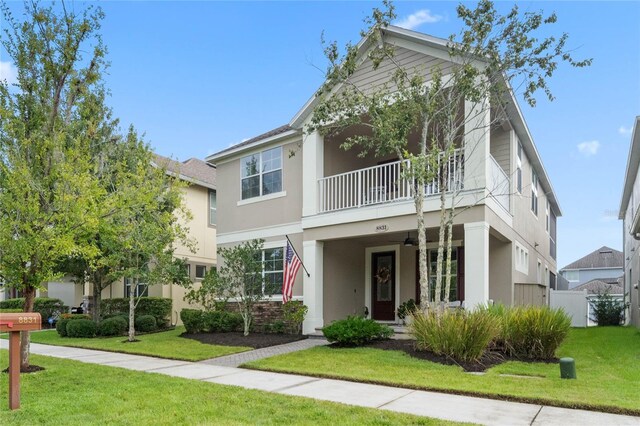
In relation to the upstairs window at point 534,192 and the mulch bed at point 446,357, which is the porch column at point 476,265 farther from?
the upstairs window at point 534,192

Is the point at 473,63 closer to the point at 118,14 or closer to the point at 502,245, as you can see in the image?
the point at 502,245

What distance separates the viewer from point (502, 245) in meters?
14.4

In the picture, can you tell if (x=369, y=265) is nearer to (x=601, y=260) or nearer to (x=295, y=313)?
(x=295, y=313)

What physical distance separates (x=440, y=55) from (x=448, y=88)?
1.14 m

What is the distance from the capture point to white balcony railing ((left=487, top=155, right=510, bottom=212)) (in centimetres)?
1231

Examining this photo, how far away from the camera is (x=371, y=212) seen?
13609 millimetres

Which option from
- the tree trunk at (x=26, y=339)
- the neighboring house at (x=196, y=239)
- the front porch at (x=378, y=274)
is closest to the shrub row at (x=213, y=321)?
the front porch at (x=378, y=274)

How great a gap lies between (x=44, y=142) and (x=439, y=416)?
7.66m

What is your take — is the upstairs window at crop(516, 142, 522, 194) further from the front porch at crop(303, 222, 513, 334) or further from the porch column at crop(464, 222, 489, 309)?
the porch column at crop(464, 222, 489, 309)

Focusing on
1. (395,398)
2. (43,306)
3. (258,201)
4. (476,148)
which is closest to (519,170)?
(476,148)

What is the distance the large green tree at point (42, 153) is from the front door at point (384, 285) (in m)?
9.68

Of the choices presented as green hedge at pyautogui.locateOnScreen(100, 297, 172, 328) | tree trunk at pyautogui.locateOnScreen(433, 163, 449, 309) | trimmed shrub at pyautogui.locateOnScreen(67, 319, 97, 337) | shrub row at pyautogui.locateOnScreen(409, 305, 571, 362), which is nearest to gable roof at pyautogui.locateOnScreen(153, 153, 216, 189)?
green hedge at pyautogui.locateOnScreen(100, 297, 172, 328)

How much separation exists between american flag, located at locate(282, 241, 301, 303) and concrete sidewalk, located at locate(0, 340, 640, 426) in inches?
151

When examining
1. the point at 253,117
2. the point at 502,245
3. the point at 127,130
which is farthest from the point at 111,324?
the point at 502,245
